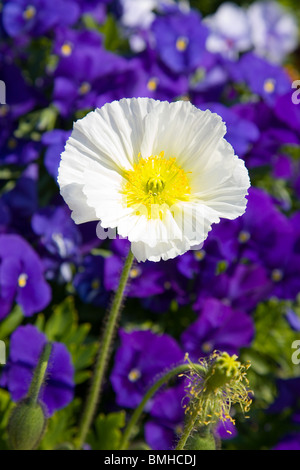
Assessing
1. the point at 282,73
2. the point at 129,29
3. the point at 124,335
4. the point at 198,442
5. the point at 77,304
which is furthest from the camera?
the point at 129,29

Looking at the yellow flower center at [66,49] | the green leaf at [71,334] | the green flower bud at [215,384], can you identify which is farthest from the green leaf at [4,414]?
the yellow flower center at [66,49]

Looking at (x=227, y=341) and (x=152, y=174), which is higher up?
(x=152, y=174)

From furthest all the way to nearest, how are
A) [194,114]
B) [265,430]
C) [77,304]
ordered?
[77,304]
[265,430]
[194,114]

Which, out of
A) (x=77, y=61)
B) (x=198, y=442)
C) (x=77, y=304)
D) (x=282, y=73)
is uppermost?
(x=77, y=61)

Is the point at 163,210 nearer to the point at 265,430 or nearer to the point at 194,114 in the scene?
the point at 194,114

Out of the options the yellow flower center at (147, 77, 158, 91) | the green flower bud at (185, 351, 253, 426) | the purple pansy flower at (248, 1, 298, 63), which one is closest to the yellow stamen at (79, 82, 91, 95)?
the yellow flower center at (147, 77, 158, 91)

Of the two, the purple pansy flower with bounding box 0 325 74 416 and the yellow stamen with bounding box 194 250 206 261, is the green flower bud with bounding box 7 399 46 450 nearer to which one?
the purple pansy flower with bounding box 0 325 74 416

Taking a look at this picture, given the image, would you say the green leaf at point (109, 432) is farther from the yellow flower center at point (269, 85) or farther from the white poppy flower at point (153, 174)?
the yellow flower center at point (269, 85)

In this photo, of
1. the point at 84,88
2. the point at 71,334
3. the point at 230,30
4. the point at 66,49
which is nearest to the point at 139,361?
the point at 71,334
